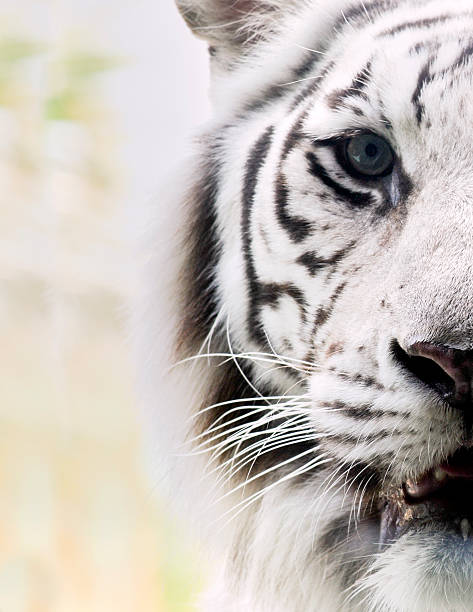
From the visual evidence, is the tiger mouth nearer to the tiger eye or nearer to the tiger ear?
the tiger eye

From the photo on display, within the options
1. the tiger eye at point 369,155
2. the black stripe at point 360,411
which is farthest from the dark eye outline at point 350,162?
the black stripe at point 360,411

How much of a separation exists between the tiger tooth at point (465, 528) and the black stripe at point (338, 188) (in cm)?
30

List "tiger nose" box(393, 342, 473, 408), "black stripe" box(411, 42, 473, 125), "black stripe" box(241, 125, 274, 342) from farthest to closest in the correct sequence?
"black stripe" box(241, 125, 274, 342) → "black stripe" box(411, 42, 473, 125) → "tiger nose" box(393, 342, 473, 408)

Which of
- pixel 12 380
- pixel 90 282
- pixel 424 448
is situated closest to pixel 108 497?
pixel 12 380

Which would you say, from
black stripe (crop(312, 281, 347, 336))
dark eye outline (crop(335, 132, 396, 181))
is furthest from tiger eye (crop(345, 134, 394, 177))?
black stripe (crop(312, 281, 347, 336))

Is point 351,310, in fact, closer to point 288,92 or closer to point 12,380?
point 288,92

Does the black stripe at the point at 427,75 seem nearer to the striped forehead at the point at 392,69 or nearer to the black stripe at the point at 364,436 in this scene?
the striped forehead at the point at 392,69

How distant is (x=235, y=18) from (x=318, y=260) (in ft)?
1.19

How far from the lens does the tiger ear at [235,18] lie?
1.03 m

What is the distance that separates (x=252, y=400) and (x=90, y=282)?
0.50m

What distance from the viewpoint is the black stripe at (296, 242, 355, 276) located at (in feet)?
2.69

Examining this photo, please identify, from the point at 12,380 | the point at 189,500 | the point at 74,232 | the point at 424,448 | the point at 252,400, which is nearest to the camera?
the point at 424,448

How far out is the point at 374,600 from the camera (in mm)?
785

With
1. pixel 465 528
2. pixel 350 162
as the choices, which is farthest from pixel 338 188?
pixel 465 528
